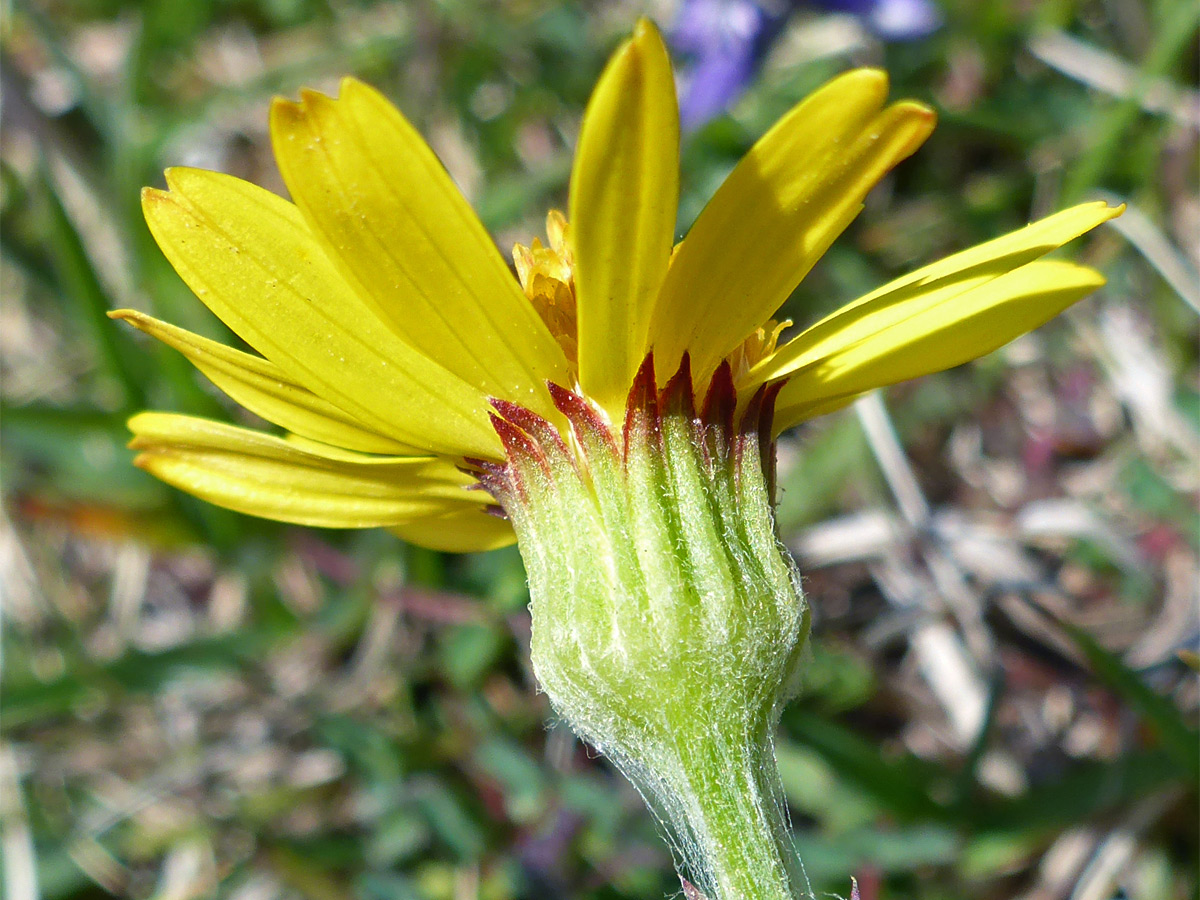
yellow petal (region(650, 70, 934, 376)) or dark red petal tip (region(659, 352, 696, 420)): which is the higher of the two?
yellow petal (region(650, 70, 934, 376))

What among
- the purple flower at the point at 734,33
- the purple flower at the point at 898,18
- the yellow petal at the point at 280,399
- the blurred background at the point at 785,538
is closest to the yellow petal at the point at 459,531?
the yellow petal at the point at 280,399

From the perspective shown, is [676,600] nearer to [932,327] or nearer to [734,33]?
[932,327]

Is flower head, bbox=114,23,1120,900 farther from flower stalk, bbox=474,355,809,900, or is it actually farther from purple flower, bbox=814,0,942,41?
purple flower, bbox=814,0,942,41

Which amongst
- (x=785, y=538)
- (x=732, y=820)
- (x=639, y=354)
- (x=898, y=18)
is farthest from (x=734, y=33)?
(x=732, y=820)

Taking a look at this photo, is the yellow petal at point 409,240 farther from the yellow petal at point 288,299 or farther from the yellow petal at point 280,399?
the yellow petal at point 280,399

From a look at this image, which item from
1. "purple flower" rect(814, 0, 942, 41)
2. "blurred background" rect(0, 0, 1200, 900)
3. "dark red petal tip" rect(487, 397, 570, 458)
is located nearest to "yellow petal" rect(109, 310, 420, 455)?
"dark red petal tip" rect(487, 397, 570, 458)

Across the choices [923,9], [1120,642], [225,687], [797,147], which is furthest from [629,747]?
[923,9]

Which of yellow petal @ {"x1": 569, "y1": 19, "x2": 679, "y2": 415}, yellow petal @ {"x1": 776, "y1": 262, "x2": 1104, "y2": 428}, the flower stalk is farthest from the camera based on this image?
the flower stalk
